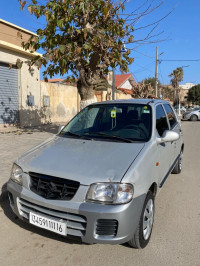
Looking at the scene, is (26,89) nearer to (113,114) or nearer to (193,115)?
(113,114)

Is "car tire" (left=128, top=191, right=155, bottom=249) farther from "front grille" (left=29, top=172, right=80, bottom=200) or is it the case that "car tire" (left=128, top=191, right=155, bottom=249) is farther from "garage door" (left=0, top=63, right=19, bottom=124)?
"garage door" (left=0, top=63, right=19, bottom=124)

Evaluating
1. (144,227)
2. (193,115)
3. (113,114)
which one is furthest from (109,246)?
(193,115)

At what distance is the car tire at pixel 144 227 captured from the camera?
2418 millimetres

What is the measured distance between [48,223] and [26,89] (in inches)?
433

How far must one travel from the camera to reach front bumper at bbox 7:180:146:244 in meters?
2.15

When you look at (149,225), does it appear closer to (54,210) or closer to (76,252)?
(76,252)

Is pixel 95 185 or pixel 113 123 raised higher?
pixel 113 123

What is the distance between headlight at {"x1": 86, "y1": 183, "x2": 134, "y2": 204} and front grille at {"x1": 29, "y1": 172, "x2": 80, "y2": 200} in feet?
0.55

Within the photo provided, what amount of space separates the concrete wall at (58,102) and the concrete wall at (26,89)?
0.77 metres

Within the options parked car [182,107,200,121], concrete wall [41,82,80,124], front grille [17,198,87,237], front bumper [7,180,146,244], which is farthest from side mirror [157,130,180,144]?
parked car [182,107,200,121]

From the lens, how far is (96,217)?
2.15 meters

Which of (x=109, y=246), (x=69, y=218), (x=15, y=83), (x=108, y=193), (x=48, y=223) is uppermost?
(x=15, y=83)

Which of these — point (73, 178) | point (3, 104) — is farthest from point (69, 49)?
point (3, 104)

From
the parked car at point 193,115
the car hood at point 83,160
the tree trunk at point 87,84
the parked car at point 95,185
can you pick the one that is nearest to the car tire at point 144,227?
the parked car at point 95,185
